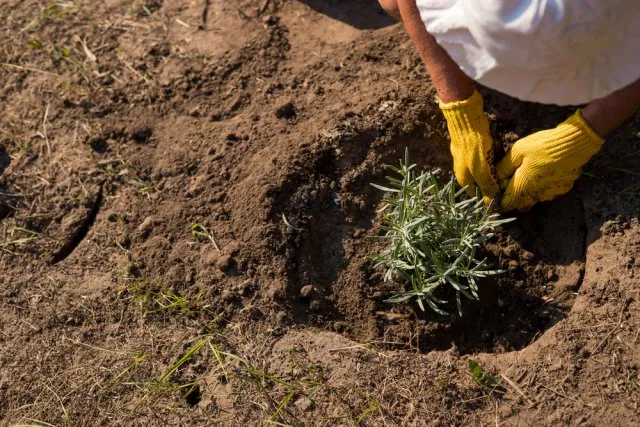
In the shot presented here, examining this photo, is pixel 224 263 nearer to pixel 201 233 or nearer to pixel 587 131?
pixel 201 233

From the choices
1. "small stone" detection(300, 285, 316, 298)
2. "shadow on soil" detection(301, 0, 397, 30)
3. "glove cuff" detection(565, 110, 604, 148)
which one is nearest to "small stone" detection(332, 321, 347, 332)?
"small stone" detection(300, 285, 316, 298)

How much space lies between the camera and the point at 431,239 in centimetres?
228

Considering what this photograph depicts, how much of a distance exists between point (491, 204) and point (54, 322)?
5.03 feet

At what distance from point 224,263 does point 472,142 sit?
0.93 meters

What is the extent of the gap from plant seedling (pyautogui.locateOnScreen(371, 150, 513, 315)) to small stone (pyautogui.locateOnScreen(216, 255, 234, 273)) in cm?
51

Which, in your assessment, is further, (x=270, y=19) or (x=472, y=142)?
(x=270, y=19)

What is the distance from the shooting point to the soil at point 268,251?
216 cm

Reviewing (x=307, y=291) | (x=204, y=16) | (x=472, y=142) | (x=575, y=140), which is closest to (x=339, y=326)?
(x=307, y=291)

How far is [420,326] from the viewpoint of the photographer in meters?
2.34

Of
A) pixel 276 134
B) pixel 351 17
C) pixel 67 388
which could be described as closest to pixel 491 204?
pixel 276 134

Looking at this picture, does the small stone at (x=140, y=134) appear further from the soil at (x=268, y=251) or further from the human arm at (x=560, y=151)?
the human arm at (x=560, y=151)

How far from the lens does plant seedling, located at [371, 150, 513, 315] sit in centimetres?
221

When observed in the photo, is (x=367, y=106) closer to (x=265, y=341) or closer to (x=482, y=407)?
(x=265, y=341)

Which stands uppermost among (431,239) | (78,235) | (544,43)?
(544,43)
